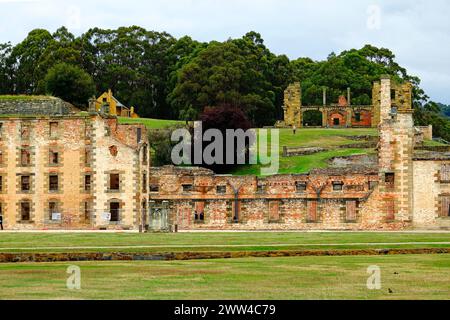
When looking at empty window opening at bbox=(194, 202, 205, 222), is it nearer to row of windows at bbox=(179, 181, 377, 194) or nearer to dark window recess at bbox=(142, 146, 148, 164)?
row of windows at bbox=(179, 181, 377, 194)

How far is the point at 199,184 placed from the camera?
72.2 metres

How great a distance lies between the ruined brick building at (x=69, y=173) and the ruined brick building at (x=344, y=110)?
44268 mm

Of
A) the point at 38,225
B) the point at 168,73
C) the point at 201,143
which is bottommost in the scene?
the point at 38,225

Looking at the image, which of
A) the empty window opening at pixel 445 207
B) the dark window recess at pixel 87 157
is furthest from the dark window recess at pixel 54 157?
the empty window opening at pixel 445 207

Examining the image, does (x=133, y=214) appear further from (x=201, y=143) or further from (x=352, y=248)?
(x=352, y=248)

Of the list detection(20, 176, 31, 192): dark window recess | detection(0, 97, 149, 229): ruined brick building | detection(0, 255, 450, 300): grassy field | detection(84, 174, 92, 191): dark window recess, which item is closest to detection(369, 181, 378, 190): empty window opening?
detection(0, 97, 149, 229): ruined brick building

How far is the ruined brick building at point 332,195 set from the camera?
68.6 meters

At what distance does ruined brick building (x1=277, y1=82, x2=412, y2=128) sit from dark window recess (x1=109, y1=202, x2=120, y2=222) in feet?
148

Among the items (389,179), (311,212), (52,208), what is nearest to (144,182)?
(52,208)

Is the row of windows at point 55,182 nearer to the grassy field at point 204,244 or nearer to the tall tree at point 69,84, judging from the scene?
the grassy field at point 204,244

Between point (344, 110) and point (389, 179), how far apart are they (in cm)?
4789
